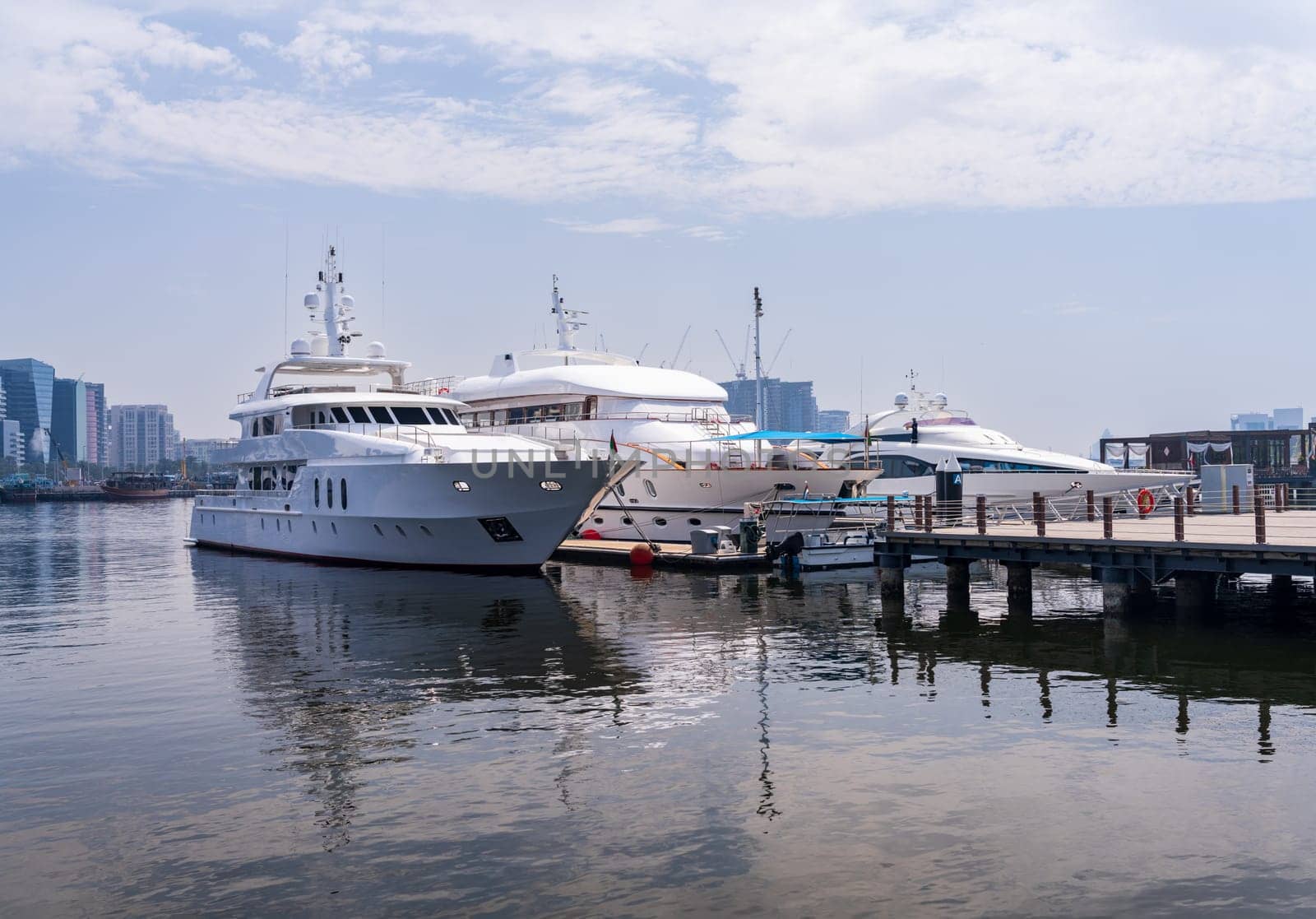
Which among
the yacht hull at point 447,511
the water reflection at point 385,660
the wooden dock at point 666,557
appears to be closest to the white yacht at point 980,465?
the wooden dock at point 666,557

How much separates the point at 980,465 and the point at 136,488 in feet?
539

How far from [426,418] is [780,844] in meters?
35.1

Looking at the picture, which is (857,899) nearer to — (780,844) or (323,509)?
(780,844)

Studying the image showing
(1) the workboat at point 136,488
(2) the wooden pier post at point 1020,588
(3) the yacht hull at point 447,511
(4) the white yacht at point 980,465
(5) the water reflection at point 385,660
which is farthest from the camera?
(1) the workboat at point 136,488

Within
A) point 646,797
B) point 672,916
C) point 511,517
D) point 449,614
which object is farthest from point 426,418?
point 672,916

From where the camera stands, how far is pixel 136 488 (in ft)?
604

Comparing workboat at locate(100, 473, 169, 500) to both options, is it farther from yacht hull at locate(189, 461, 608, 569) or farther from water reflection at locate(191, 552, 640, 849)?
water reflection at locate(191, 552, 640, 849)

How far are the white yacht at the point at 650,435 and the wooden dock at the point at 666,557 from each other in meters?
1.62

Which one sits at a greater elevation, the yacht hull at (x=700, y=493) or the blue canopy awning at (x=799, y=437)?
the blue canopy awning at (x=799, y=437)

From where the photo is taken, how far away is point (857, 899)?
11.4m

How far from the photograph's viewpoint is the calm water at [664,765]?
1180cm

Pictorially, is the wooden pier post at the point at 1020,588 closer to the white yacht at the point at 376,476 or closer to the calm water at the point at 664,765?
the calm water at the point at 664,765

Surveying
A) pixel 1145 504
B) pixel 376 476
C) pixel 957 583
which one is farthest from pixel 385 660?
pixel 1145 504

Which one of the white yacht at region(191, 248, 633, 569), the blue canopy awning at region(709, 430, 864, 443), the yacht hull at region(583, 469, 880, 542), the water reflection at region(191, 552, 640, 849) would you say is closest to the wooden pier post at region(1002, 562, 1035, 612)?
the water reflection at region(191, 552, 640, 849)
